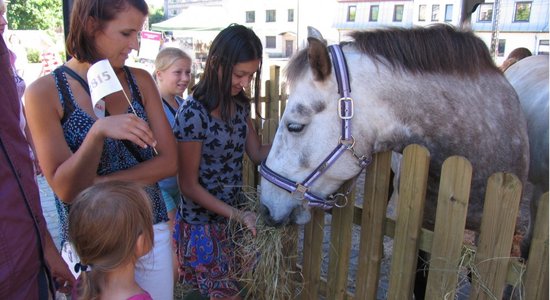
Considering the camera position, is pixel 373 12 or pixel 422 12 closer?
pixel 422 12

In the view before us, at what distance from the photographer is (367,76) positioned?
1891 mm

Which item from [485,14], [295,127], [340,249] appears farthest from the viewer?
[485,14]

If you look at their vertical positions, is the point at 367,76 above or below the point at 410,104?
above

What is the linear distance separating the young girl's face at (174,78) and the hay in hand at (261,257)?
1597 millimetres

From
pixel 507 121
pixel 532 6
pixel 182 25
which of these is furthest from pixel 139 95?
pixel 532 6

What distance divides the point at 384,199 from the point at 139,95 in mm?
1286

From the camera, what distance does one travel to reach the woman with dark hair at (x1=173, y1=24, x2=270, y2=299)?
2.07m

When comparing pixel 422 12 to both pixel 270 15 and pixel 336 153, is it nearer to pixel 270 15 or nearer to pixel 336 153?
pixel 270 15

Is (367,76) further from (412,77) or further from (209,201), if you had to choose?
(209,201)

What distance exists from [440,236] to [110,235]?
1.39 metres

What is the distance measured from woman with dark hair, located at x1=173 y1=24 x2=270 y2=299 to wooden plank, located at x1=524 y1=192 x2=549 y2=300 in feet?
3.98

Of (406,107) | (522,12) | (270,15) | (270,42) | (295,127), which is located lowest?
(295,127)

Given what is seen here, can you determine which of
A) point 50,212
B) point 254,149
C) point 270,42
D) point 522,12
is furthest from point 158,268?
point 270,42

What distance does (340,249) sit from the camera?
2441 mm
